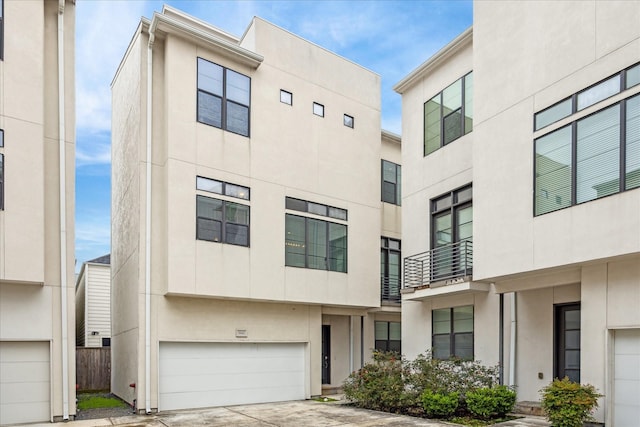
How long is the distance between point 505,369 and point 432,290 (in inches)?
99.0

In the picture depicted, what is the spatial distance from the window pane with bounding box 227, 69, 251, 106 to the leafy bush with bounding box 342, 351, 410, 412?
803 centimetres

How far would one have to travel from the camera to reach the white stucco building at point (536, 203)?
8.57 meters

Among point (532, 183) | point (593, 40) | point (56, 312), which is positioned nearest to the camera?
point (593, 40)

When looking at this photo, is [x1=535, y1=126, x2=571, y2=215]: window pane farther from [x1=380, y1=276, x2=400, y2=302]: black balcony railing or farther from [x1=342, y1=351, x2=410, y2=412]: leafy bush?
[x1=380, y1=276, x2=400, y2=302]: black balcony railing

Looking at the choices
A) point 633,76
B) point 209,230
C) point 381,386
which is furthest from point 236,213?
point 633,76

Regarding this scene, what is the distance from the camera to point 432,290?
1279 centimetres

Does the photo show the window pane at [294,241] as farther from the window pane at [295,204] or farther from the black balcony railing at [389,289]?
the black balcony railing at [389,289]

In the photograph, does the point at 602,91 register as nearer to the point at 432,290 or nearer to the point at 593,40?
the point at 593,40

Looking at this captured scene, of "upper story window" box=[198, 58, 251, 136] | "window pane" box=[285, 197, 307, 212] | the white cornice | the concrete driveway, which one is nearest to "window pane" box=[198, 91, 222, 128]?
"upper story window" box=[198, 58, 251, 136]

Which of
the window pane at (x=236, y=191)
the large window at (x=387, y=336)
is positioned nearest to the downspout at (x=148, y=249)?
the window pane at (x=236, y=191)

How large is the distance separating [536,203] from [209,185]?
26.6ft

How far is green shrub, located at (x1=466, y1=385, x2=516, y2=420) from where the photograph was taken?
10.2 meters

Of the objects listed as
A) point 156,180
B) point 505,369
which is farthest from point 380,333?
point 156,180

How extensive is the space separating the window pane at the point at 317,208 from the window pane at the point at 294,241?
1.63 feet
